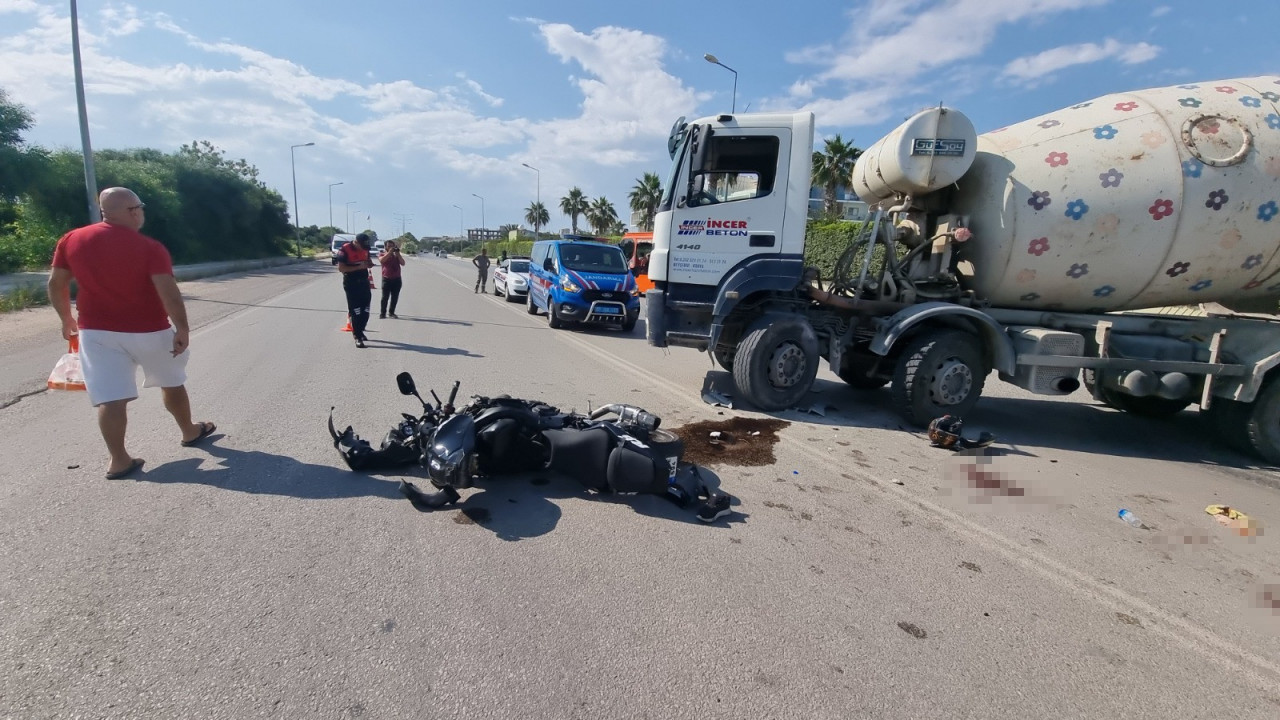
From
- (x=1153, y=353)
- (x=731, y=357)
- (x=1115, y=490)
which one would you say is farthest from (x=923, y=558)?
(x=1153, y=353)

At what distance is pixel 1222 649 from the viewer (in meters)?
2.87

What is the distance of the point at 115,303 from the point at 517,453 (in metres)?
2.84

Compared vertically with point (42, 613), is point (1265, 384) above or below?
above

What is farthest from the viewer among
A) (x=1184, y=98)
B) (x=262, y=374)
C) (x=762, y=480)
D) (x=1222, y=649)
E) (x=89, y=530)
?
(x=262, y=374)

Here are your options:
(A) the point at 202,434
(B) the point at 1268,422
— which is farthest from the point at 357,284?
(B) the point at 1268,422

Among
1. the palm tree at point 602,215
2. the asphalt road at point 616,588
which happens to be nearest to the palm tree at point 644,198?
the palm tree at point 602,215

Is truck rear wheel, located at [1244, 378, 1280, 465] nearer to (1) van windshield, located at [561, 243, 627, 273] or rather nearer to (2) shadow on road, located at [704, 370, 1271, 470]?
(2) shadow on road, located at [704, 370, 1271, 470]

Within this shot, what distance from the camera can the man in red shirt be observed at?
397cm

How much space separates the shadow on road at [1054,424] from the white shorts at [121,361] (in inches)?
199

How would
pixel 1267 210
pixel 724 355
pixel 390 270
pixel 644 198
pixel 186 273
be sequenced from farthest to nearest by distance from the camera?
1. pixel 644 198
2. pixel 186 273
3. pixel 390 270
4. pixel 724 355
5. pixel 1267 210

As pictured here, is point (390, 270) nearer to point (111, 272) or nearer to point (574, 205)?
point (111, 272)

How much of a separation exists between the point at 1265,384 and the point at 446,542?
769 centimetres

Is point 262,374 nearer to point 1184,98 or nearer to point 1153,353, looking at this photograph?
point 1153,353

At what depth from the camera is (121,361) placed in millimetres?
4133
